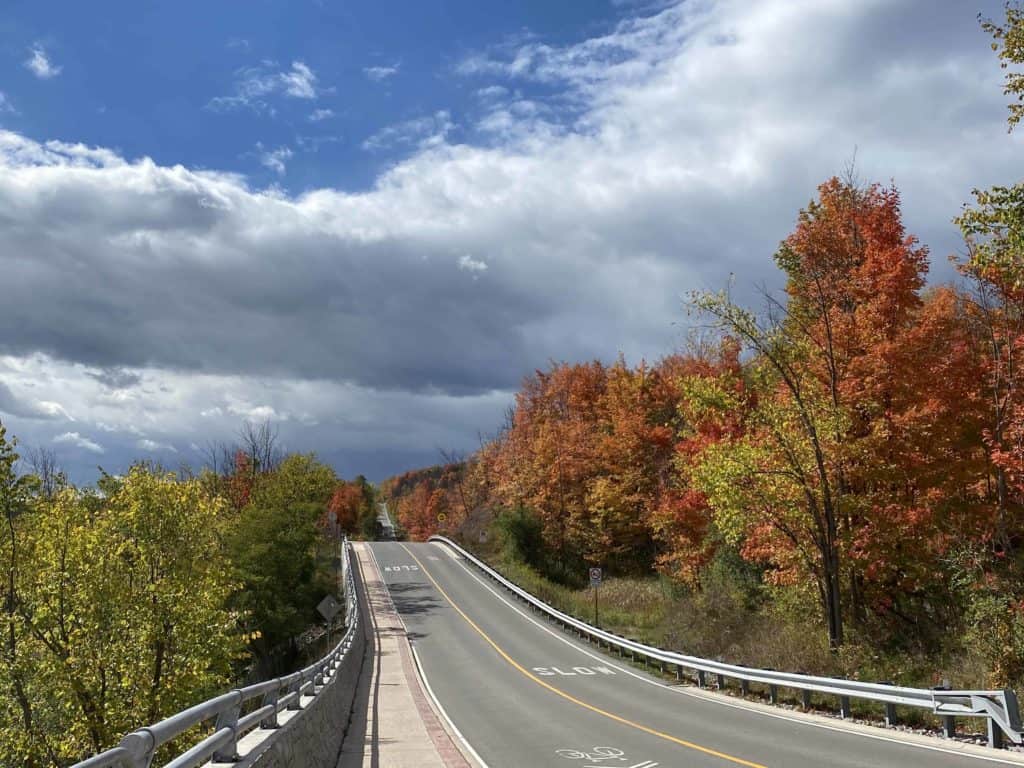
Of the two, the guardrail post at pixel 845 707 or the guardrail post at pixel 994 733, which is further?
the guardrail post at pixel 845 707

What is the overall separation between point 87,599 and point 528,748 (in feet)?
47.0

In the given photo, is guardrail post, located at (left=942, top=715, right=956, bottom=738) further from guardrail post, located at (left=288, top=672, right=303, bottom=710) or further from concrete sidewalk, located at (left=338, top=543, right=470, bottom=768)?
guardrail post, located at (left=288, top=672, right=303, bottom=710)

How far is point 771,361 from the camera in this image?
71.2 feet

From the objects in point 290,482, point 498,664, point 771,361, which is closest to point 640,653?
point 498,664

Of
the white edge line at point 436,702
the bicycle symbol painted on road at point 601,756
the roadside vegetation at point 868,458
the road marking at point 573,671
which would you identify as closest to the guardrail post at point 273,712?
the white edge line at point 436,702

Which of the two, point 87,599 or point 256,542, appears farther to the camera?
point 256,542

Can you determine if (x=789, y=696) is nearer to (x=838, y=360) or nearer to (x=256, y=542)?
(x=838, y=360)

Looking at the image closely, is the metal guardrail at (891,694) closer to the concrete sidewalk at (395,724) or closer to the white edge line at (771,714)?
the white edge line at (771,714)

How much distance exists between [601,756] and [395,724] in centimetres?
575

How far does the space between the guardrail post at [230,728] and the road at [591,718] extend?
6.93 meters

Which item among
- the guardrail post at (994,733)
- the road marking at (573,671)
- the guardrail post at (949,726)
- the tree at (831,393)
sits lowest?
the road marking at (573,671)

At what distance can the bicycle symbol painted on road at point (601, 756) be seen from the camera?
11.2m

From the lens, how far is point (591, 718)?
16.3 m

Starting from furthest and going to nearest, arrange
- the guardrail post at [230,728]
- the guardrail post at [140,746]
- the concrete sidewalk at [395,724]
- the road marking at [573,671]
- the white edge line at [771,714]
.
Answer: the road marking at [573,671], the concrete sidewalk at [395,724], the white edge line at [771,714], the guardrail post at [230,728], the guardrail post at [140,746]
